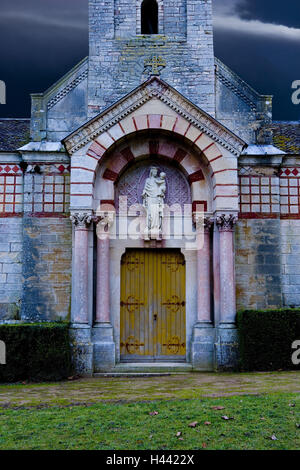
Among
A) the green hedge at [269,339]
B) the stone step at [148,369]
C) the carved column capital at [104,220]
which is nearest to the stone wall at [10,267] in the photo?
the carved column capital at [104,220]

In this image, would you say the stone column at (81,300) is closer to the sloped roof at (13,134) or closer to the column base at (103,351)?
the column base at (103,351)

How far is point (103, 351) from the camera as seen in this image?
12.1 metres

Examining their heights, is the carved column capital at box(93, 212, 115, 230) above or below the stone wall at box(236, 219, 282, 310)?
above

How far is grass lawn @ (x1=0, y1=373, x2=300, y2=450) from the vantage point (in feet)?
20.2

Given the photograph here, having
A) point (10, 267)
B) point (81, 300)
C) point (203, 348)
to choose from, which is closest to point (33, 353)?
point (81, 300)

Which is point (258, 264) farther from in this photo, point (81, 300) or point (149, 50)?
point (149, 50)

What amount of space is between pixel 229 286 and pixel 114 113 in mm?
5044

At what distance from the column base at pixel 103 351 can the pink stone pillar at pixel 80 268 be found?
570mm

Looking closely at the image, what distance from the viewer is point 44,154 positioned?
511 inches

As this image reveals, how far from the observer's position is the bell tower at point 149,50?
13500mm

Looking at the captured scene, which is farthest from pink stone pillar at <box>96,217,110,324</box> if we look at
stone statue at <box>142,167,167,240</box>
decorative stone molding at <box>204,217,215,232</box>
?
decorative stone molding at <box>204,217,215,232</box>

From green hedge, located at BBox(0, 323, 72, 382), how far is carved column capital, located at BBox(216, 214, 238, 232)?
459 cm

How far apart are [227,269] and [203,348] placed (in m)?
1.97

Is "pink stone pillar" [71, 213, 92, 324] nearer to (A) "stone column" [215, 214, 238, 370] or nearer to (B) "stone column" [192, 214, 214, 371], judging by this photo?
(B) "stone column" [192, 214, 214, 371]
